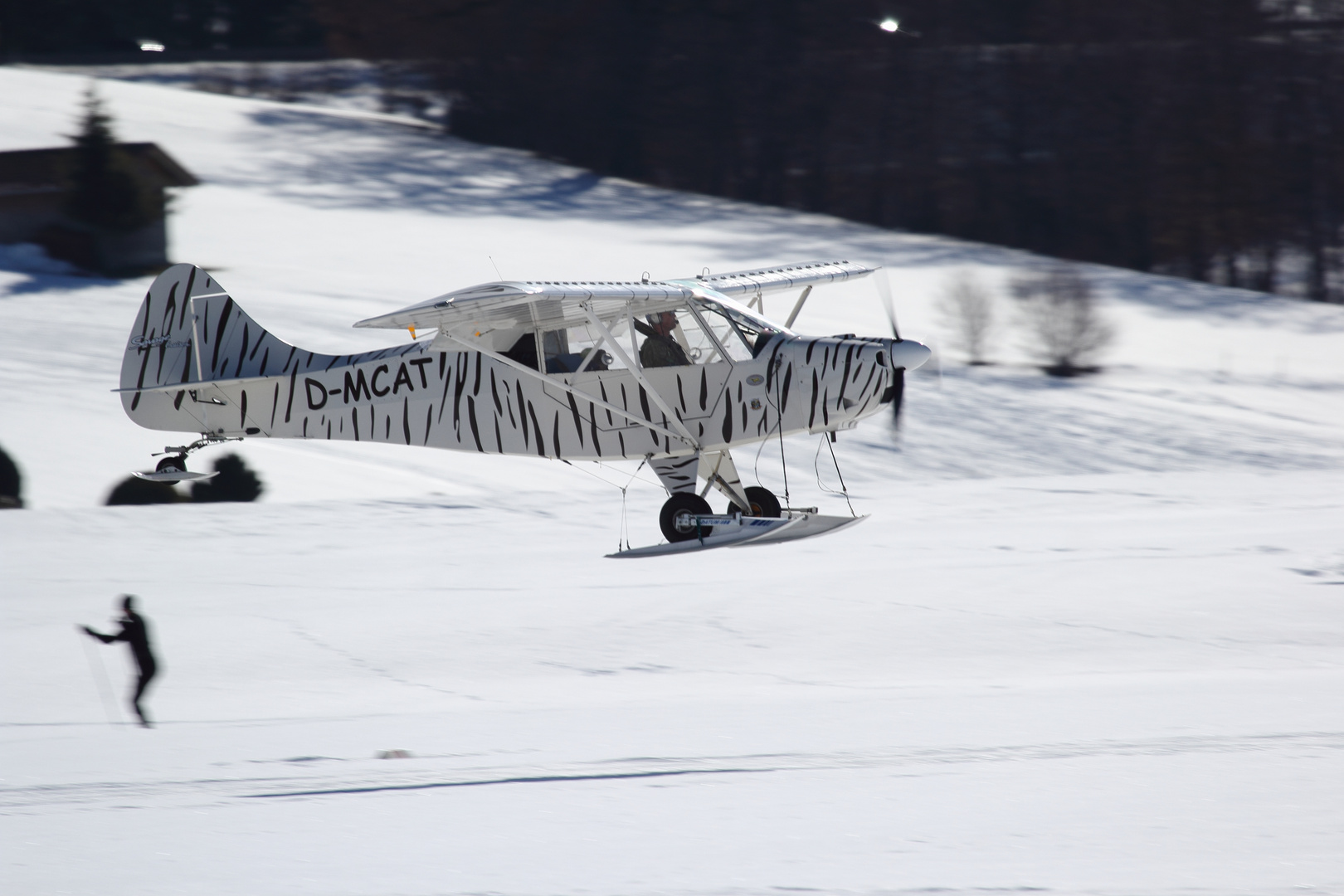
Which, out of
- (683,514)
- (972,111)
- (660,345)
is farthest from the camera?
(972,111)

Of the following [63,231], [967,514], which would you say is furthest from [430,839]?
[63,231]

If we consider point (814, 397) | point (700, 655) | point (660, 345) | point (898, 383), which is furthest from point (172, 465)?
point (898, 383)

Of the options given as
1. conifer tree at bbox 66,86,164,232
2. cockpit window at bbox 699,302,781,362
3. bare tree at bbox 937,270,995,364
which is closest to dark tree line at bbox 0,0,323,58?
conifer tree at bbox 66,86,164,232

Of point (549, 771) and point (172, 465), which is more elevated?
point (172, 465)

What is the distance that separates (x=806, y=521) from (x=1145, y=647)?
3.92 meters

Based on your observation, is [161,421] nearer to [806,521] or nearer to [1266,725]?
[806,521]

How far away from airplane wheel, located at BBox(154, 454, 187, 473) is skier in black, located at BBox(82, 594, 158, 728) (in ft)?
7.87

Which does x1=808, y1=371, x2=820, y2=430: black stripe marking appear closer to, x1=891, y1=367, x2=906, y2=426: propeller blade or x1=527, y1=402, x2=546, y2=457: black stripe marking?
x1=891, y1=367, x2=906, y2=426: propeller blade

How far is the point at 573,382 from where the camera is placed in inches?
477

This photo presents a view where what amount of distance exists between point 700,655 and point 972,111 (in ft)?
119

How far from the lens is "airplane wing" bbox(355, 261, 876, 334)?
418 inches

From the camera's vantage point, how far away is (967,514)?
19891mm

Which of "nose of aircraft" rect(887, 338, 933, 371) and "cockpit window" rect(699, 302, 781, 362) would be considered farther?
"cockpit window" rect(699, 302, 781, 362)

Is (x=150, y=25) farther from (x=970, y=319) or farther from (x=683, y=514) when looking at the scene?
(x=683, y=514)
